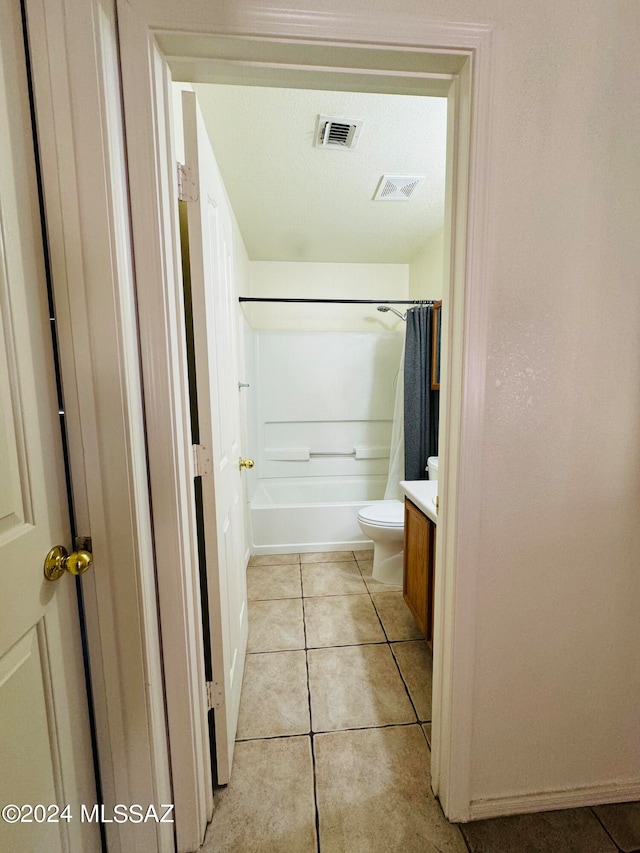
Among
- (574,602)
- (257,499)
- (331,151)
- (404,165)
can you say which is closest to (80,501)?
(574,602)

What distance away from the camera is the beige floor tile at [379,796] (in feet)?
3.18

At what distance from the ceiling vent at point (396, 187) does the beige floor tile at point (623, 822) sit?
2.65 metres

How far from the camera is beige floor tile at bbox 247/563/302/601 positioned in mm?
2125

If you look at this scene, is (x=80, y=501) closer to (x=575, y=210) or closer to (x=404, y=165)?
(x=575, y=210)

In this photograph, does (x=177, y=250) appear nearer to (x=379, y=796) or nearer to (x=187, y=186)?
(x=187, y=186)

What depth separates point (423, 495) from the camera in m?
1.59

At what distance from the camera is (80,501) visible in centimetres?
77

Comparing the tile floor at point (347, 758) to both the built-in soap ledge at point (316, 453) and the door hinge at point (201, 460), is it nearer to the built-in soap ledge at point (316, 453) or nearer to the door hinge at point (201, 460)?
the door hinge at point (201, 460)

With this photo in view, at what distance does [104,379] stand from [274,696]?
1.44 m

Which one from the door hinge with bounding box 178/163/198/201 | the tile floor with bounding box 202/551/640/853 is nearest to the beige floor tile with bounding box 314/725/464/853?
the tile floor with bounding box 202/551/640/853

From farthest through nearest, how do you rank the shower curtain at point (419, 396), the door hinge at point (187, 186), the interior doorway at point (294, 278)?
the shower curtain at point (419, 396) → the interior doorway at point (294, 278) → the door hinge at point (187, 186)

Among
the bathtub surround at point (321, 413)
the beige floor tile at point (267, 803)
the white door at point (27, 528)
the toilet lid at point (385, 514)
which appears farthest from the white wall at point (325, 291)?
the beige floor tile at point (267, 803)

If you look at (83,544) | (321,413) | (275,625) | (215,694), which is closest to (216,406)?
(83,544)

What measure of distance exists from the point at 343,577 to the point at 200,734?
144cm
